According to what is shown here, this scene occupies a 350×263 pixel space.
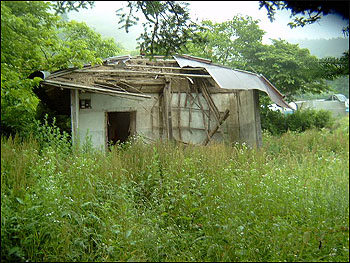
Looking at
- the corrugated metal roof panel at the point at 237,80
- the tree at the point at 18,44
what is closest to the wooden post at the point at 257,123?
the corrugated metal roof panel at the point at 237,80

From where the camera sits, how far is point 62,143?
549 cm

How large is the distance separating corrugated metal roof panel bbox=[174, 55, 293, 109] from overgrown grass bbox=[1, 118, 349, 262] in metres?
3.43

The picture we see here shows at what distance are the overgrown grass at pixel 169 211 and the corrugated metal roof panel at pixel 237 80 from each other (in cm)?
343

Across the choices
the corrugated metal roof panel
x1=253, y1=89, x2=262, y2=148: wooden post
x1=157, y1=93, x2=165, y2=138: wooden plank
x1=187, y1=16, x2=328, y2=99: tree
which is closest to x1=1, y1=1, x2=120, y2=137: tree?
the corrugated metal roof panel

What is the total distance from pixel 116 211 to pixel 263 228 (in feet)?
5.85

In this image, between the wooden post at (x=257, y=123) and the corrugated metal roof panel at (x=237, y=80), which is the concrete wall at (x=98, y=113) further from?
the wooden post at (x=257, y=123)

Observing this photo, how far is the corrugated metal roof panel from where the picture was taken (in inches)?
318

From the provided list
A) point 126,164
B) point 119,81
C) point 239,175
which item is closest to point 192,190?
point 239,175

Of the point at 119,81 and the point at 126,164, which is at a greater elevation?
the point at 119,81

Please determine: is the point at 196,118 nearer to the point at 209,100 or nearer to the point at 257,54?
the point at 209,100

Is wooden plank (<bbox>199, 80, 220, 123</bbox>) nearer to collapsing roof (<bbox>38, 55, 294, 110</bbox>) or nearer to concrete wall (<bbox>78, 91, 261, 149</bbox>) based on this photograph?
concrete wall (<bbox>78, 91, 261, 149</bbox>)

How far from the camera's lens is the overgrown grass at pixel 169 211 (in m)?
3.22

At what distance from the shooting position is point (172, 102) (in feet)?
33.8

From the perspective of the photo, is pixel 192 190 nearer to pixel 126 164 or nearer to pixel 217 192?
pixel 217 192
